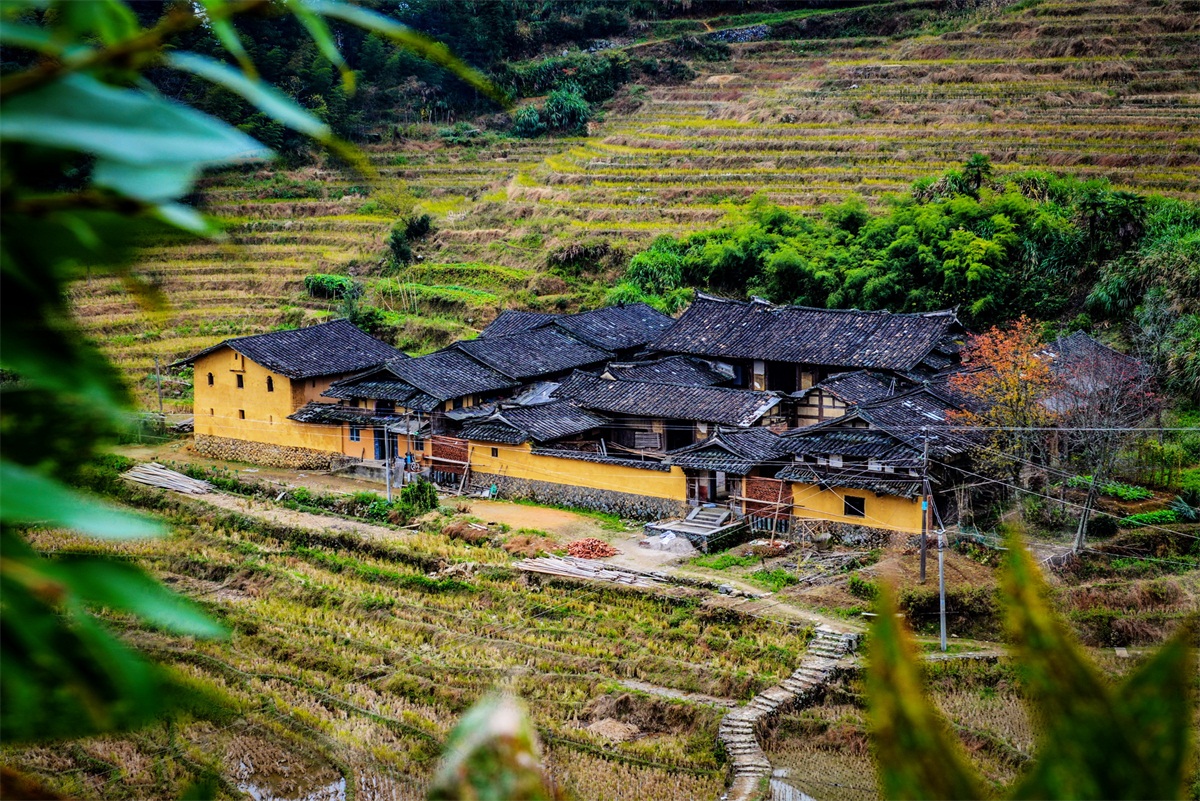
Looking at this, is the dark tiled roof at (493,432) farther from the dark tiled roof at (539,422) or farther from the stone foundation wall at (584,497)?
the stone foundation wall at (584,497)

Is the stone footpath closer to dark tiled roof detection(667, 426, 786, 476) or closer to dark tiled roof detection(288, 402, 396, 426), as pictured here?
A: dark tiled roof detection(667, 426, 786, 476)

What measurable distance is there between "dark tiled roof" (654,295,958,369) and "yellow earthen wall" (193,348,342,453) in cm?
710

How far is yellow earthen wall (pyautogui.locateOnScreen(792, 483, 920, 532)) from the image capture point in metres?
14.7

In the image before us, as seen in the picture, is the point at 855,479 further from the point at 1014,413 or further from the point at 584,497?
the point at 584,497

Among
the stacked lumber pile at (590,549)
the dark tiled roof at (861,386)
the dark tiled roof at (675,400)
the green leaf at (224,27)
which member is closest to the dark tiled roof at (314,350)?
the dark tiled roof at (675,400)

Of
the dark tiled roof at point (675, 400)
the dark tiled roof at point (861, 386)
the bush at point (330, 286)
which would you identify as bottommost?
the dark tiled roof at point (675, 400)

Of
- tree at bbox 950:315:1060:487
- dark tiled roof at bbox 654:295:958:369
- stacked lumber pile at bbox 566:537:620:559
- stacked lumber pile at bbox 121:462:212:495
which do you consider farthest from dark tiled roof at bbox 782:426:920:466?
stacked lumber pile at bbox 121:462:212:495

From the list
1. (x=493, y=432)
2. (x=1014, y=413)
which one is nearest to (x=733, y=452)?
(x=1014, y=413)

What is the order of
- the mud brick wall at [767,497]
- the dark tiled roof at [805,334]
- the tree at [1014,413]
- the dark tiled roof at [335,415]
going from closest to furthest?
the tree at [1014,413] < the mud brick wall at [767,497] < the dark tiled roof at [805,334] < the dark tiled roof at [335,415]

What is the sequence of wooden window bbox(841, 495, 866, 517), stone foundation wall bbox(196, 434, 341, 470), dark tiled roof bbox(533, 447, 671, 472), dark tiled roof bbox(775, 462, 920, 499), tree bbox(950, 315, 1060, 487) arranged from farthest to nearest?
1. stone foundation wall bbox(196, 434, 341, 470)
2. dark tiled roof bbox(533, 447, 671, 472)
3. wooden window bbox(841, 495, 866, 517)
4. tree bbox(950, 315, 1060, 487)
5. dark tiled roof bbox(775, 462, 920, 499)

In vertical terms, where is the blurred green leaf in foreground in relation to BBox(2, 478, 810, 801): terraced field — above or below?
above

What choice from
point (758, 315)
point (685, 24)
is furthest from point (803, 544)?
point (685, 24)

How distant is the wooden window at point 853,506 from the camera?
1520cm

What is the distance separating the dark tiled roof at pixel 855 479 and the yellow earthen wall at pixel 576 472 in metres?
1.93
